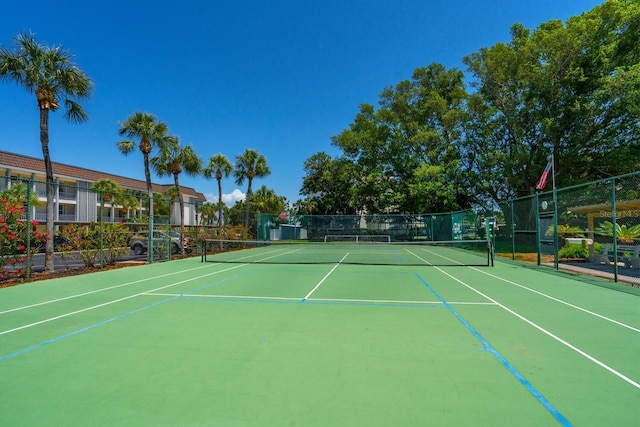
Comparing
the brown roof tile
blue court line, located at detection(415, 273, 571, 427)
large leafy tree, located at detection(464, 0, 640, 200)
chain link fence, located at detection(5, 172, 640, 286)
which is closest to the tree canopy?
large leafy tree, located at detection(464, 0, 640, 200)

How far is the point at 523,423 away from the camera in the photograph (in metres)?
2.88

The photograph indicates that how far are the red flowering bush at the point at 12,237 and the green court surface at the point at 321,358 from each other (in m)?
2.28

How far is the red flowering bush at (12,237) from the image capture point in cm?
978

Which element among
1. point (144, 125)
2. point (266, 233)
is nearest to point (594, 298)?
point (144, 125)

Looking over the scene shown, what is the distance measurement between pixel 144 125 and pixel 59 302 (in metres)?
14.8

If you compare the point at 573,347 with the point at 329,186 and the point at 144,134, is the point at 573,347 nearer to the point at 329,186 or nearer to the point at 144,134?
the point at 144,134

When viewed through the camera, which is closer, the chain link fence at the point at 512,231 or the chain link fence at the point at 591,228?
the chain link fence at the point at 512,231

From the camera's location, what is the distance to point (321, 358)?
432 cm

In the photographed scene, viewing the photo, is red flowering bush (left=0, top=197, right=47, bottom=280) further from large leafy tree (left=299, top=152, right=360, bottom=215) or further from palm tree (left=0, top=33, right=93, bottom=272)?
large leafy tree (left=299, top=152, right=360, bottom=215)

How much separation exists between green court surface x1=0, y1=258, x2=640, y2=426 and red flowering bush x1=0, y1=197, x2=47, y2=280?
228 cm

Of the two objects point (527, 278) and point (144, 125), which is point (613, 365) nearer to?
point (527, 278)

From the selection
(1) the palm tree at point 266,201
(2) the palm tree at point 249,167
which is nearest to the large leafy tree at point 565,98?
(2) the palm tree at point 249,167

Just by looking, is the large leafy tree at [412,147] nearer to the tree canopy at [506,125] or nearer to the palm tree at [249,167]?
the tree canopy at [506,125]

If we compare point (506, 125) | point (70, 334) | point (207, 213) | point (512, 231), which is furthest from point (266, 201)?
point (70, 334)
